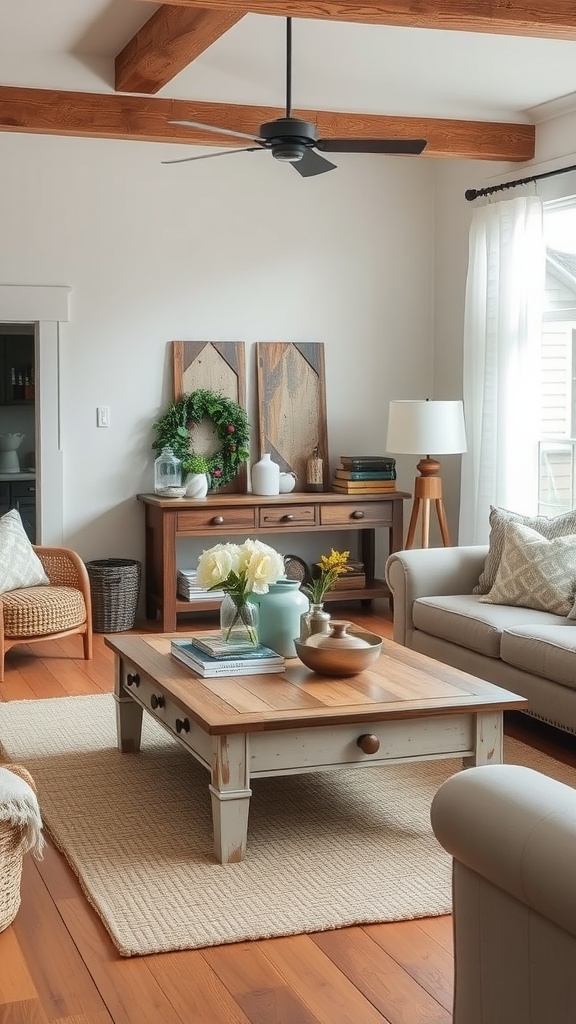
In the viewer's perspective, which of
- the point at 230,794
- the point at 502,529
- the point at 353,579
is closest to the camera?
the point at 230,794

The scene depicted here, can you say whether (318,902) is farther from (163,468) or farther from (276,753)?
(163,468)

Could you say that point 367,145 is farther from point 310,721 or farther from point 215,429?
point 215,429

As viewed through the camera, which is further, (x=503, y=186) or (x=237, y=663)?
(x=503, y=186)

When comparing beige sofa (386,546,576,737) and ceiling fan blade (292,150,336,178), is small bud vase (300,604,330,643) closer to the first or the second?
beige sofa (386,546,576,737)

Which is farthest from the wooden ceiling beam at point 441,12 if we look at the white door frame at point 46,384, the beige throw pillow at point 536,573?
the white door frame at point 46,384

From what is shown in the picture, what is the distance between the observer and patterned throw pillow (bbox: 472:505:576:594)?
16.7 feet

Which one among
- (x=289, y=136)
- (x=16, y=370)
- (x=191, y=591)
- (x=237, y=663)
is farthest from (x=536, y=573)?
(x=16, y=370)

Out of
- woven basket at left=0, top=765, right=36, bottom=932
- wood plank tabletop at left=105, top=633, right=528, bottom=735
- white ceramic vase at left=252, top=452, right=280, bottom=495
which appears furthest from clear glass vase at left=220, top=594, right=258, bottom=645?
white ceramic vase at left=252, top=452, right=280, bottom=495

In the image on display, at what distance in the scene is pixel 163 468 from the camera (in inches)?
266

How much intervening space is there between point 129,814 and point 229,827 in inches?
19.9

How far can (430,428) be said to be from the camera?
6.26m

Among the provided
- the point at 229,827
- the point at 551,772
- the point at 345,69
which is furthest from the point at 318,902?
the point at 345,69

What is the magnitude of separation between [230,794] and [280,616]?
31.9 inches

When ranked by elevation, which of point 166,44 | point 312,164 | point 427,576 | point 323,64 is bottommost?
point 427,576
